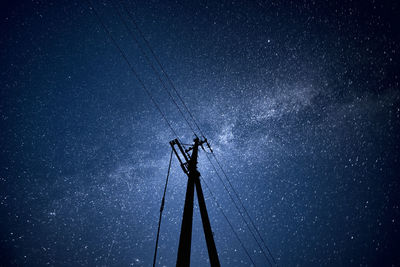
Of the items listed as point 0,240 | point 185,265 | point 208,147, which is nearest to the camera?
point 185,265

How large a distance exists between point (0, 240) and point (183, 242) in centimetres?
13353

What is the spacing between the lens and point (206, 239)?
4.87 metres

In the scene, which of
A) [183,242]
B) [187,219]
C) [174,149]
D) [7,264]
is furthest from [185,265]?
[7,264]

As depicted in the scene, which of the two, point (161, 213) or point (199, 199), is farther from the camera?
point (199, 199)

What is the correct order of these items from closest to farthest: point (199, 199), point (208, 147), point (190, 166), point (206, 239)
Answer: point (206, 239), point (199, 199), point (190, 166), point (208, 147)

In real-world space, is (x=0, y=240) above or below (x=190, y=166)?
above

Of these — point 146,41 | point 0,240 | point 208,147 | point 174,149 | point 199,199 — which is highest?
point 0,240

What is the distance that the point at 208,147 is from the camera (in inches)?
327

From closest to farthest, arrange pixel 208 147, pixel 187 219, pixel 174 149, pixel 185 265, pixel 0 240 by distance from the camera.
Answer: pixel 185 265 < pixel 187 219 < pixel 174 149 < pixel 208 147 < pixel 0 240

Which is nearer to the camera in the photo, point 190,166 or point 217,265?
point 217,265

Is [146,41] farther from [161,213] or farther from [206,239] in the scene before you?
[206,239]

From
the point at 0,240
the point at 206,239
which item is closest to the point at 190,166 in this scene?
the point at 206,239

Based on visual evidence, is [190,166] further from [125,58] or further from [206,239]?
[125,58]

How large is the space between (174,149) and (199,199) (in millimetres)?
2018
